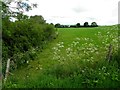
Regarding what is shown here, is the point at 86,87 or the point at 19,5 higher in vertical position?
the point at 19,5

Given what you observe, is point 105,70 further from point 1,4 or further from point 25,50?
point 25,50

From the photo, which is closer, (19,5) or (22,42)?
(19,5)

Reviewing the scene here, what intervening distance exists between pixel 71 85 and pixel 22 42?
10928 mm

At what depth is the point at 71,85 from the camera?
13070 mm

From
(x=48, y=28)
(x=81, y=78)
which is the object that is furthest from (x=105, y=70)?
(x=48, y=28)

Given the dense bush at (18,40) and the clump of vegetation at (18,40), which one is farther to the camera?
the dense bush at (18,40)

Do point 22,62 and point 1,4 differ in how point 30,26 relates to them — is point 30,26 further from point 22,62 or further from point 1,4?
point 1,4

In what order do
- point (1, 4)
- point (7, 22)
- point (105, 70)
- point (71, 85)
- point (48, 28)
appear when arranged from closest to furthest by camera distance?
point (71, 85) → point (105, 70) → point (1, 4) → point (7, 22) → point (48, 28)

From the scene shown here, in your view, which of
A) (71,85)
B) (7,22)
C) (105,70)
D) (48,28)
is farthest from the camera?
(48,28)

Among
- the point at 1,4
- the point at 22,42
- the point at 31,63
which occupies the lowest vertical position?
the point at 31,63

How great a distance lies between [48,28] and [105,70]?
930 inches

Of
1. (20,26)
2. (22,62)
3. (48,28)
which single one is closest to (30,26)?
(20,26)

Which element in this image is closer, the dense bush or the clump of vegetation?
the clump of vegetation

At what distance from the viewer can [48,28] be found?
38000 millimetres
